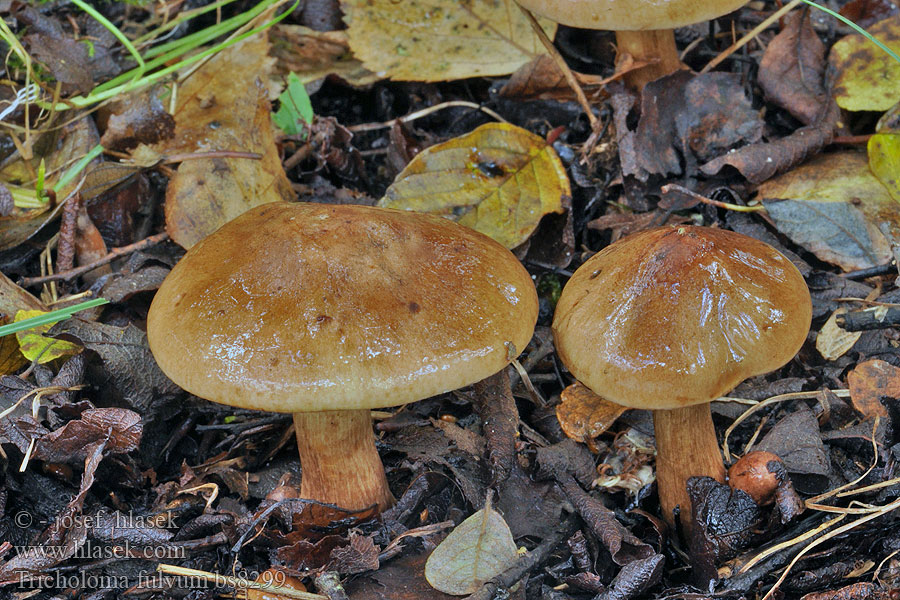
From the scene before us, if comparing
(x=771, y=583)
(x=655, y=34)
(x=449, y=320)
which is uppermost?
(x=655, y=34)

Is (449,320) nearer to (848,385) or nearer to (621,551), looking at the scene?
(621,551)

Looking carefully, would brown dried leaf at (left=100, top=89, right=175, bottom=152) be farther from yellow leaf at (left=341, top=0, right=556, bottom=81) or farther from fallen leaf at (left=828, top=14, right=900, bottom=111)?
fallen leaf at (left=828, top=14, right=900, bottom=111)

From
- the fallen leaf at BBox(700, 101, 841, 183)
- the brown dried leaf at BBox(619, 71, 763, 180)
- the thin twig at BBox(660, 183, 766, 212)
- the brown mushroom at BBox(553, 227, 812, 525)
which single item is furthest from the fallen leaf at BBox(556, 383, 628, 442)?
the fallen leaf at BBox(700, 101, 841, 183)

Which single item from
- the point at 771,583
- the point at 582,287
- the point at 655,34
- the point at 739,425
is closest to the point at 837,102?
the point at 655,34

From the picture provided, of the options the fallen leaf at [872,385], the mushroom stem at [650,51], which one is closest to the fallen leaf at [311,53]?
the mushroom stem at [650,51]

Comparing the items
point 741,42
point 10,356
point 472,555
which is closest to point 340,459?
point 472,555

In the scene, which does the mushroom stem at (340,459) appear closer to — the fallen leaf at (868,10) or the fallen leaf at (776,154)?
the fallen leaf at (776,154)
